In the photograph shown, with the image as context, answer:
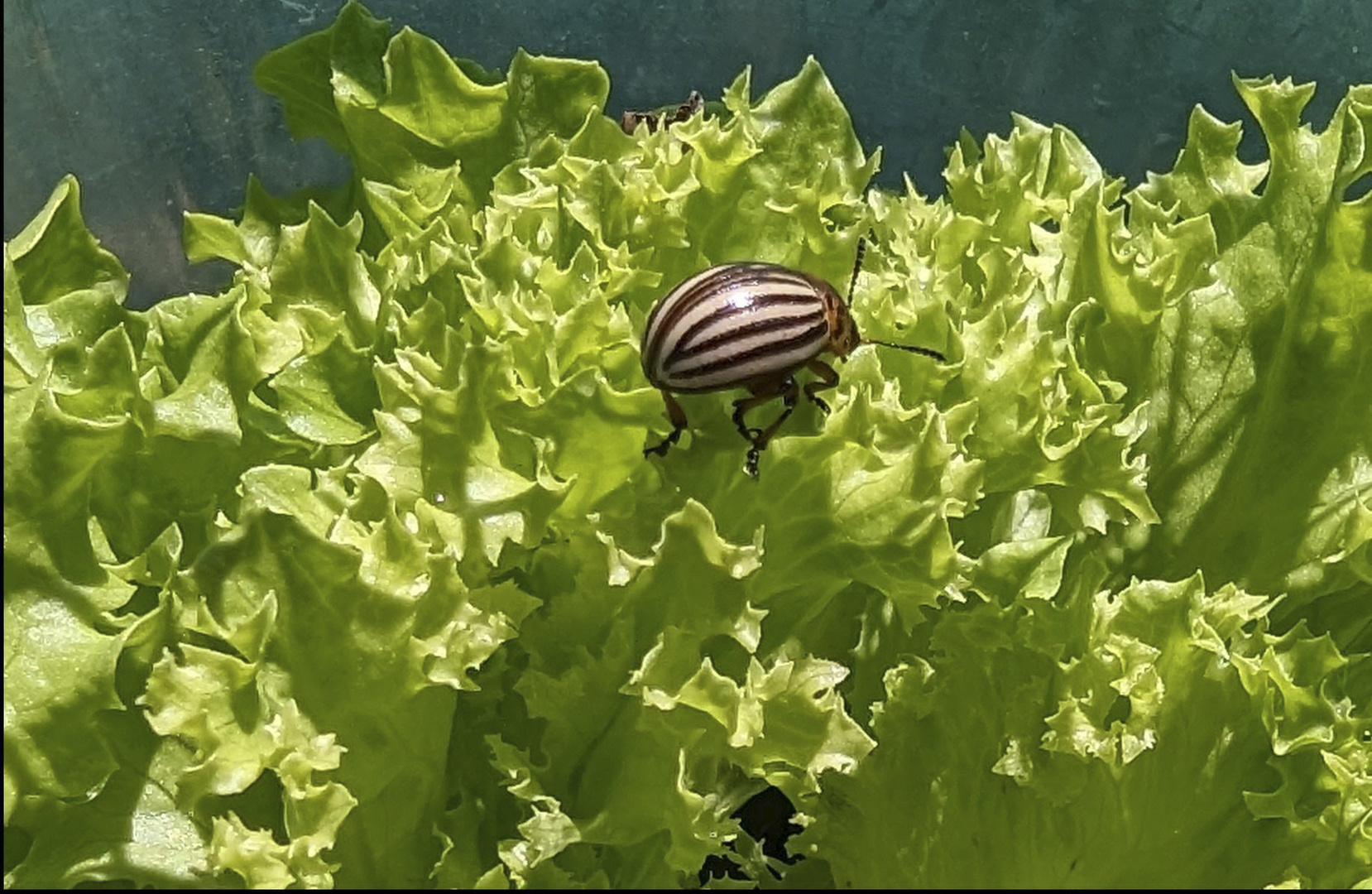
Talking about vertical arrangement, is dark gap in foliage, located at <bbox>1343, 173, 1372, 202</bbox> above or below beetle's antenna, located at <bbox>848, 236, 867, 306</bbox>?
below

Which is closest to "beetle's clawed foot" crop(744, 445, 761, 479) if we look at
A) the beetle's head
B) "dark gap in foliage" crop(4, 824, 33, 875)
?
the beetle's head

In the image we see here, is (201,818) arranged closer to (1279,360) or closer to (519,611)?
(519,611)

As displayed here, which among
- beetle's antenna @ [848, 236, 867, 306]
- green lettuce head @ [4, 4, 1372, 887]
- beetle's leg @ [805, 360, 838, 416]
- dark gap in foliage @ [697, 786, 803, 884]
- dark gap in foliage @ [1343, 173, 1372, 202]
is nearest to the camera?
green lettuce head @ [4, 4, 1372, 887]

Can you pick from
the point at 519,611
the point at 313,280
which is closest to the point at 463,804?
the point at 519,611

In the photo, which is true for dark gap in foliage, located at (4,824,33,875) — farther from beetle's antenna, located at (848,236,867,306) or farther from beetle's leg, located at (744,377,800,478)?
beetle's antenna, located at (848,236,867,306)

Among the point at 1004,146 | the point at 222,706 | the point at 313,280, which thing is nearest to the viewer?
the point at 222,706

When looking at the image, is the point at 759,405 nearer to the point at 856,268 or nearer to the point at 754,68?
the point at 856,268

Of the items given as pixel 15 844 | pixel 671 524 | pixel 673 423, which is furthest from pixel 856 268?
pixel 15 844
